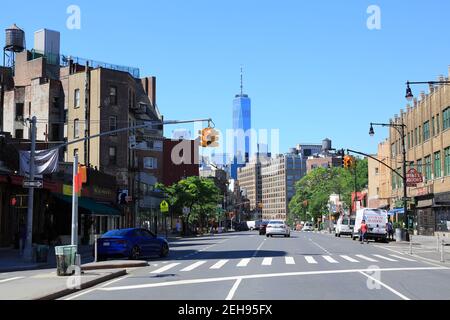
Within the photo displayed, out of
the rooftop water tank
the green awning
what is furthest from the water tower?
the green awning

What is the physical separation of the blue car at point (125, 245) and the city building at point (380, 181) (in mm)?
54574

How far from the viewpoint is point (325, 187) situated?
12850 centimetres

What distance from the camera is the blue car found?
2658 centimetres

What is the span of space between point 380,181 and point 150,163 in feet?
107

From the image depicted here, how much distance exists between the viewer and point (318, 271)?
66.4 ft

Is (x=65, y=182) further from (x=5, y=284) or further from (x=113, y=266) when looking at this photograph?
(x=5, y=284)

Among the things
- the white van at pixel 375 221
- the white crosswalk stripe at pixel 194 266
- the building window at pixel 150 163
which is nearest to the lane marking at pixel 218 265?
the white crosswalk stripe at pixel 194 266

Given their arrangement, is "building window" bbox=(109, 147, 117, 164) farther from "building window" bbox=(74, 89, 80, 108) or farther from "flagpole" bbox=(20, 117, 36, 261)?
"flagpole" bbox=(20, 117, 36, 261)

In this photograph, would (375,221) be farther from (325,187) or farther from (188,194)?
(325,187)

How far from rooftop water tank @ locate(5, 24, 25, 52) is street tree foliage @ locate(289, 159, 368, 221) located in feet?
199

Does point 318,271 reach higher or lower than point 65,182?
lower

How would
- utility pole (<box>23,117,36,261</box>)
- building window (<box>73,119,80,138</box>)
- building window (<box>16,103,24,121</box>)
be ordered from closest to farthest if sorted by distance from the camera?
utility pole (<box>23,117,36,261</box>)
building window (<box>73,119,80,138</box>)
building window (<box>16,103,24,121</box>)
